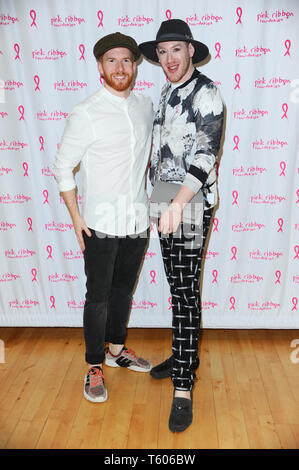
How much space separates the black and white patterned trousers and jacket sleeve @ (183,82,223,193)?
231 millimetres

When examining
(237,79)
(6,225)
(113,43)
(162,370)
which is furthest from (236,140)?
(6,225)

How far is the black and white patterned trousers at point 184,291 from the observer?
6.26ft

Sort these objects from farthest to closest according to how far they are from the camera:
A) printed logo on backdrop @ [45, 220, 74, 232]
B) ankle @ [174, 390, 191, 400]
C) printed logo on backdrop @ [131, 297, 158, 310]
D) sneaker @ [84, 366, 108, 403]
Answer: printed logo on backdrop @ [131, 297, 158, 310] < printed logo on backdrop @ [45, 220, 74, 232] < sneaker @ [84, 366, 108, 403] < ankle @ [174, 390, 191, 400]

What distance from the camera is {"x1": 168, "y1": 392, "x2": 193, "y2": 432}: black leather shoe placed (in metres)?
1.93

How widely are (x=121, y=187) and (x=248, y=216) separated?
3.00 ft

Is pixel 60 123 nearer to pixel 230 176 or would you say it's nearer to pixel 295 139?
pixel 230 176

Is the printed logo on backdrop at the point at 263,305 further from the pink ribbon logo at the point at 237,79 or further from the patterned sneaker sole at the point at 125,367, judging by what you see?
the pink ribbon logo at the point at 237,79

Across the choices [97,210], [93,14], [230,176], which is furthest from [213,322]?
[93,14]

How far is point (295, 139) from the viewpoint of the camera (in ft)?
7.99

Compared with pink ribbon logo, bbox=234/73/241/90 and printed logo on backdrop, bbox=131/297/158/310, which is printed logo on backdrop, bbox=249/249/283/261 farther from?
pink ribbon logo, bbox=234/73/241/90

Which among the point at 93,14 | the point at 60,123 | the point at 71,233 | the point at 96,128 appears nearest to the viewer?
the point at 96,128

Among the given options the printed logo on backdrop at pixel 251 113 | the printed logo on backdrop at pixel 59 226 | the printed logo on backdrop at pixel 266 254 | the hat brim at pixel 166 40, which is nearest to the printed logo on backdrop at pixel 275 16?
the printed logo on backdrop at pixel 251 113

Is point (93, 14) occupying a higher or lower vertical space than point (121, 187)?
higher

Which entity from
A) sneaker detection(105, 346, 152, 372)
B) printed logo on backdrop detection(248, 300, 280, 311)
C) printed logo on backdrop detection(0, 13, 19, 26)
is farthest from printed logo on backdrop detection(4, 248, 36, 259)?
printed logo on backdrop detection(248, 300, 280, 311)
